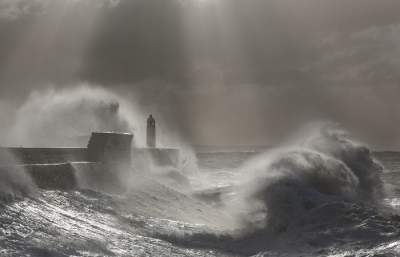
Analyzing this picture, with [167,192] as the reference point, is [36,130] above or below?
above

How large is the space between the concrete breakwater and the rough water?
1.51 ft

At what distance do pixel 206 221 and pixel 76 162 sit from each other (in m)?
3.57

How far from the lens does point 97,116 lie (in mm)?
27422

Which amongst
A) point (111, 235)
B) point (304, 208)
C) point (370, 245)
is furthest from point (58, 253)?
point (304, 208)

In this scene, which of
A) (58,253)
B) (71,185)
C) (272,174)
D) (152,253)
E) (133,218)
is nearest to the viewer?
(58,253)

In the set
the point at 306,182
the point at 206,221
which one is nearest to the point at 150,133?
the point at 306,182

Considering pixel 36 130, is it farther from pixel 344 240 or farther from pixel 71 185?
pixel 344 240

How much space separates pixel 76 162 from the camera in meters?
12.4

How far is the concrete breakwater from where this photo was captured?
1067cm

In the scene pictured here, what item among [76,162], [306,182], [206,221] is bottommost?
[206,221]

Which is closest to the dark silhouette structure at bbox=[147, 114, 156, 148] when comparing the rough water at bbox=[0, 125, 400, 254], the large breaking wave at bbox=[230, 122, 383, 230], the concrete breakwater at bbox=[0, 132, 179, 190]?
the large breaking wave at bbox=[230, 122, 383, 230]

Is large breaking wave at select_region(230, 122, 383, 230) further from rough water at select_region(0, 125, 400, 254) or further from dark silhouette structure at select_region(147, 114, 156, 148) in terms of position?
dark silhouette structure at select_region(147, 114, 156, 148)

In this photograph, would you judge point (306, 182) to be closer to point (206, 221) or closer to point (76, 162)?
point (206, 221)

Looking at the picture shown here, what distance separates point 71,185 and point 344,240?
5.94 meters
